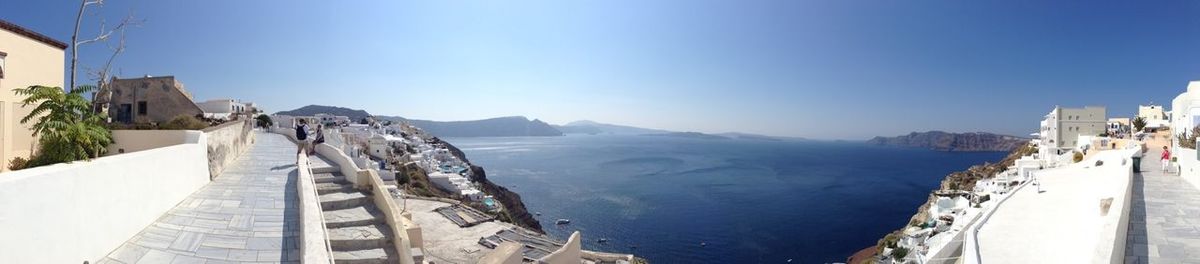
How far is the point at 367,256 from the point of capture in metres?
5.16

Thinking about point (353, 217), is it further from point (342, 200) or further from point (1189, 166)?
point (1189, 166)

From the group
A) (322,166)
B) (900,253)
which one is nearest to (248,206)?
(322,166)

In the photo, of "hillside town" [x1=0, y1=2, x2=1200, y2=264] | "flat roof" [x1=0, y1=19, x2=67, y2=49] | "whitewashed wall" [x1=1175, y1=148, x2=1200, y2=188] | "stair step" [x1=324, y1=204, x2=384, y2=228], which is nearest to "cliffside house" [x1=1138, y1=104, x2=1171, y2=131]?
"hillside town" [x1=0, y1=2, x2=1200, y2=264]

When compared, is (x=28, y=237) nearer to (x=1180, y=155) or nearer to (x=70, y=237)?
(x=70, y=237)

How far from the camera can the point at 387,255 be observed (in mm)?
5270

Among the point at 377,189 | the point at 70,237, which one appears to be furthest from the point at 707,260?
the point at 70,237

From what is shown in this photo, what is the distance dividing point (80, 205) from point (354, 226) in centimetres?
245

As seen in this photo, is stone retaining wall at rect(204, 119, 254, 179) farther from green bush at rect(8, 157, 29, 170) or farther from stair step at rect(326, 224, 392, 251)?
stair step at rect(326, 224, 392, 251)

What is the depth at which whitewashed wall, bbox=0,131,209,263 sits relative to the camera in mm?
3039

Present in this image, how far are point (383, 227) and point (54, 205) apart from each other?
2831 millimetres

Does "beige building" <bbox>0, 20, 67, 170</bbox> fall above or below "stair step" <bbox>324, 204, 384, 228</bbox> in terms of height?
above

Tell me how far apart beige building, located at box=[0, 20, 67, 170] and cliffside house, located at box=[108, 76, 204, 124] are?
6.98 meters

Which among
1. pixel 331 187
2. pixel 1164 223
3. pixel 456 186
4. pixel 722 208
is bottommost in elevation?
pixel 722 208

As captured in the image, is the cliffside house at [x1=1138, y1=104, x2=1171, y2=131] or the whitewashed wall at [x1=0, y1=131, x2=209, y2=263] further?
the cliffside house at [x1=1138, y1=104, x2=1171, y2=131]
